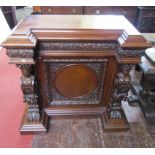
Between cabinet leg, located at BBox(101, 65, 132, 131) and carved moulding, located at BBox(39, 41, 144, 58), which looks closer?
carved moulding, located at BBox(39, 41, 144, 58)

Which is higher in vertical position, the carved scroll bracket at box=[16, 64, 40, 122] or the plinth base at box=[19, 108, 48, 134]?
the carved scroll bracket at box=[16, 64, 40, 122]

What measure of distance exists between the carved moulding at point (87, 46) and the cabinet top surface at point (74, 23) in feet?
0.31

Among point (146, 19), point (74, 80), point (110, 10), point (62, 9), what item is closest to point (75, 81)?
point (74, 80)

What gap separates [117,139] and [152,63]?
652 millimetres

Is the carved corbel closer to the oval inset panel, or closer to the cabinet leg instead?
the oval inset panel

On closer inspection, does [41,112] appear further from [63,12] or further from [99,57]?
[63,12]

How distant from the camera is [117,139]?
52.2 inches

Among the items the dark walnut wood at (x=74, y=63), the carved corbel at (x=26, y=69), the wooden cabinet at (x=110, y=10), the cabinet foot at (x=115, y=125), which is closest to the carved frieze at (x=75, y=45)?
the dark walnut wood at (x=74, y=63)

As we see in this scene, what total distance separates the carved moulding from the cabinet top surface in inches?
3.7

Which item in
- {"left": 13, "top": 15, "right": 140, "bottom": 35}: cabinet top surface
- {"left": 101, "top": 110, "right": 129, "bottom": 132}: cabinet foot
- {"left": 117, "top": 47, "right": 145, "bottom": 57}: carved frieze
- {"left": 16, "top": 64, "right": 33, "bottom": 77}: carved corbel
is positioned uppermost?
{"left": 13, "top": 15, "right": 140, "bottom": 35}: cabinet top surface

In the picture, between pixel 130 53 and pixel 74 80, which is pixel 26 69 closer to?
pixel 74 80

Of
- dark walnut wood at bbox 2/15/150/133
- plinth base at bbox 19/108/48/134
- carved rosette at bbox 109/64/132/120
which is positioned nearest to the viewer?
dark walnut wood at bbox 2/15/150/133

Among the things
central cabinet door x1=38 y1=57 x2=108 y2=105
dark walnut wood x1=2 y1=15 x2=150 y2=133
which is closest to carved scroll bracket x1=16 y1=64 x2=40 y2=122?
dark walnut wood x1=2 y1=15 x2=150 y2=133

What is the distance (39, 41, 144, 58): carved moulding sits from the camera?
41.3 inches
